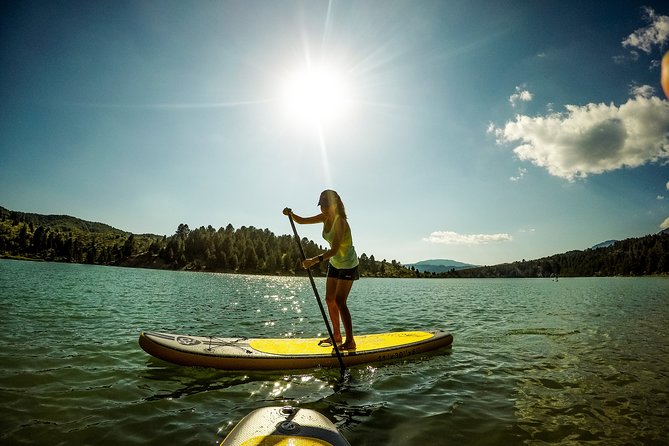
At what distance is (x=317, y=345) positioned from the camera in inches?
339

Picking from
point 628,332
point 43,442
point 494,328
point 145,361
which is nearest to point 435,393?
point 43,442

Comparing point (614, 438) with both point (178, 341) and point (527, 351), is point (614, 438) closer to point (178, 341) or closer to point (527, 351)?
point (527, 351)

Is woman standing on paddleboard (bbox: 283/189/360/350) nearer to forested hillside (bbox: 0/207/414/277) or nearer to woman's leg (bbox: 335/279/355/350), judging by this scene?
woman's leg (bbox: 335/279/355/350)

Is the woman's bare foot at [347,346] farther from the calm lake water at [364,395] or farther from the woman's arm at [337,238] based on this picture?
the woman's arm at [337,238]

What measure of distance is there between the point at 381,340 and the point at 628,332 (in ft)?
40.1

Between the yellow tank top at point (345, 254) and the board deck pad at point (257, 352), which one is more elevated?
the yellow tank top at point (345, 254)

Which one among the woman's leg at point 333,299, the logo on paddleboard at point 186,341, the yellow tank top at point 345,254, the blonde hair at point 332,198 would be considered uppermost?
the blonde hair at point 332,198

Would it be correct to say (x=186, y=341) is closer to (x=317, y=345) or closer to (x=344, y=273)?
(x=317, y=345)

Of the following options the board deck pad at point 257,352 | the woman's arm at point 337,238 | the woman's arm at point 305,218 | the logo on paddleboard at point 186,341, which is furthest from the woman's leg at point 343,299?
the logo on paddleboard at point 186,341

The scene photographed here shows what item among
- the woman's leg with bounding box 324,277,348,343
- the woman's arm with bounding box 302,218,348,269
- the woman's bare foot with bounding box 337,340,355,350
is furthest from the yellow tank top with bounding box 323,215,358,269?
the woman's bare foot with bounding box 337,340,355,350

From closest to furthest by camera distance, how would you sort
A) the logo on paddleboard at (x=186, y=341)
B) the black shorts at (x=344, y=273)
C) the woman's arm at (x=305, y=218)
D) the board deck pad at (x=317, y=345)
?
the logo on paddleboard at (x=186, y=341)
the board deck pad at (x=317, y=345)
the black shorts at (x=344, y=273)
the woman's arm at (x=305, y=218)

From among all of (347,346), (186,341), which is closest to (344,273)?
(347,346)

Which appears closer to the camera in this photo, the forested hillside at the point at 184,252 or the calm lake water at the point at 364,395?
the calm lake water at the point at 364,395

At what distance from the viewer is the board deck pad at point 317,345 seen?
313 inches
